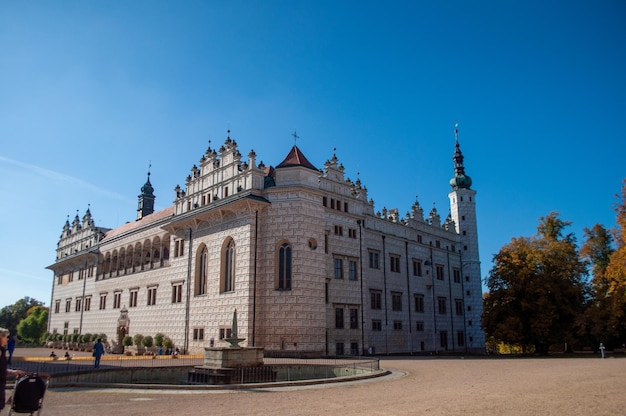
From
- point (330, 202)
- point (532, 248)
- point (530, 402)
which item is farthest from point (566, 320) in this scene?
point (530, 402)

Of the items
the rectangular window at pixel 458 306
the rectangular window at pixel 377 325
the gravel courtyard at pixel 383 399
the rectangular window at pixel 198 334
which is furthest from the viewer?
the rectangular window at pixel 458 306

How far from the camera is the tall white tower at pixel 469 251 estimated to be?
182 feet

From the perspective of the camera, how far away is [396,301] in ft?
153

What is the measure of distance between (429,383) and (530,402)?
5586 mm

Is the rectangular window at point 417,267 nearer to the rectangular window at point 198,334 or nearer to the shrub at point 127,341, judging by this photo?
the rectangular window at point 198,334

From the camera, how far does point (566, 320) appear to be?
141ft

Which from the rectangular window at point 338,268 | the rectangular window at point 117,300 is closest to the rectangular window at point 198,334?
the rectangular window at point 338,268

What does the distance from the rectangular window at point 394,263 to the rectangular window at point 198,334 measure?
1843cm

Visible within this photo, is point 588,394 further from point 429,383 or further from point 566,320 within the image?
point 566,320

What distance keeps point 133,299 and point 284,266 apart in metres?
22.9

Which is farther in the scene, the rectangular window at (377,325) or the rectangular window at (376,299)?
the rectangular window at (376,299)

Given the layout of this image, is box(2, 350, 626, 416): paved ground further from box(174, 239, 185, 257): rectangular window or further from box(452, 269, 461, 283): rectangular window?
box(452, 269, 461, 283): rectangular window

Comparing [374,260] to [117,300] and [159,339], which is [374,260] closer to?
[159,339]

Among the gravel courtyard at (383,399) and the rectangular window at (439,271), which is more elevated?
the rectangular window at (439,271)
